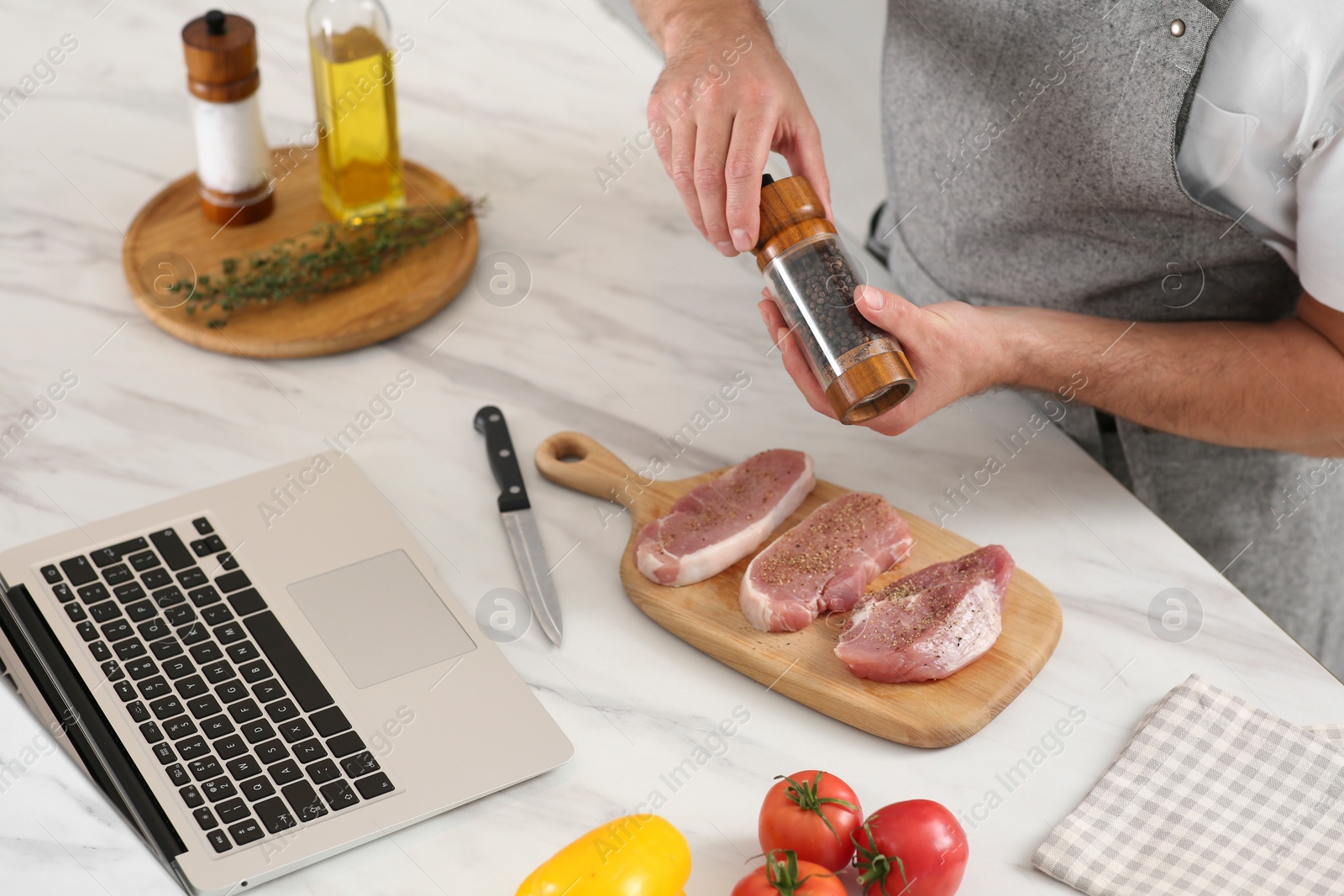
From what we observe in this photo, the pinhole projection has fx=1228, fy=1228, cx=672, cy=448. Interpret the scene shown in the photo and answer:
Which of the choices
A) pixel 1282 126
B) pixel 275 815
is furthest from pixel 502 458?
pixel 1282 126

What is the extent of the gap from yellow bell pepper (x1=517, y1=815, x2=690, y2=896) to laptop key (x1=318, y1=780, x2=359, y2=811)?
0.15 metres

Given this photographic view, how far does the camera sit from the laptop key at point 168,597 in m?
1.03

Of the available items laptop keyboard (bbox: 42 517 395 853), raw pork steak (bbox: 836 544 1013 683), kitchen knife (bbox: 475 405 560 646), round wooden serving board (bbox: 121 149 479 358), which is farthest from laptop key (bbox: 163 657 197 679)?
raw pork steak (bbox: 836 544 1013 683)

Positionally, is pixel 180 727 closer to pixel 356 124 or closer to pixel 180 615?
pixel 180 615

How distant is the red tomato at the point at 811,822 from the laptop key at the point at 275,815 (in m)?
0.34

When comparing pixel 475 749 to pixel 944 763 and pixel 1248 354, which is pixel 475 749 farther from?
pixel 1248 354

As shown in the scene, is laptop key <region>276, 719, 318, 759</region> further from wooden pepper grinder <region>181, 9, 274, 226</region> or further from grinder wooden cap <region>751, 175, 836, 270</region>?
wooden pepper grinder <region>181, 9, 274, 226</region>

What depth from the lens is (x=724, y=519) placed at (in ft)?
3.72

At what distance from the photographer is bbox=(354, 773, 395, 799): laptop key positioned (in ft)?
3.00

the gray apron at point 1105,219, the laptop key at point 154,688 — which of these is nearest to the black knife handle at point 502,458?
the laptop key at point 154,688

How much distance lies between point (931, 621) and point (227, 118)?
36.6 inches

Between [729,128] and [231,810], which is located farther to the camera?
[729,128]

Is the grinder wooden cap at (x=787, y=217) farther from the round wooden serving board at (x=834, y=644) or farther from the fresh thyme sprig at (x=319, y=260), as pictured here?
the fresh thyme sprig at (x=319, y=260)

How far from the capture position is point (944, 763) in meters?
0.99
